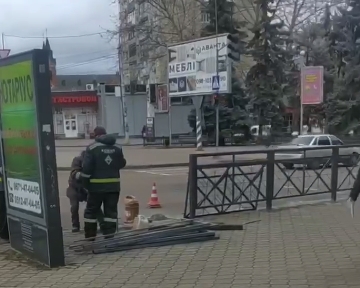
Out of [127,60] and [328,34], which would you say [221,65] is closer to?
[328,34]

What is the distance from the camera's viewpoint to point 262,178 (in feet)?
34.1

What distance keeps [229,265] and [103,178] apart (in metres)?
2.30

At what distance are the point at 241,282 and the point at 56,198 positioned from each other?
2.39 meters

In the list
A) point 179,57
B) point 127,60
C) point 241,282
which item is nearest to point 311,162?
point 241,282

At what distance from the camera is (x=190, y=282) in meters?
5.90

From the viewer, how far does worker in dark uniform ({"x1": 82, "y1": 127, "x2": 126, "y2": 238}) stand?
7723 millimetres

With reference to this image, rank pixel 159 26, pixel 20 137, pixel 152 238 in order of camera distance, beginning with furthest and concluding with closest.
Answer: pixel 159 26
pixel 152 238
pixel 20 137

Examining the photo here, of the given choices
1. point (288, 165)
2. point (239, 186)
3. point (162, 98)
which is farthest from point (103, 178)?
point (162, 98)

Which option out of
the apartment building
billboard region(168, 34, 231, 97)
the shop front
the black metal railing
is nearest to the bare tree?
the apartment building

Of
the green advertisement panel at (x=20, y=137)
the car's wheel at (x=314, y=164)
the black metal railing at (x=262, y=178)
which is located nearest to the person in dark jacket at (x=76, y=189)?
the green advertisement panel at (x=20, y=137)

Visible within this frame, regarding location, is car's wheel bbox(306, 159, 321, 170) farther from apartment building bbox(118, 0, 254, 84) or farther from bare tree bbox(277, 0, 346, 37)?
bare tree bbox(277, 0, 346, 37)

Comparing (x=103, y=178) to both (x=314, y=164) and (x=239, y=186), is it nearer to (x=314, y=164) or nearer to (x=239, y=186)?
(x=239, y=186)

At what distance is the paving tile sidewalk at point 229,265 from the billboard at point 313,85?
22.7 meters

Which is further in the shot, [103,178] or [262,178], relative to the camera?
[262,178]
